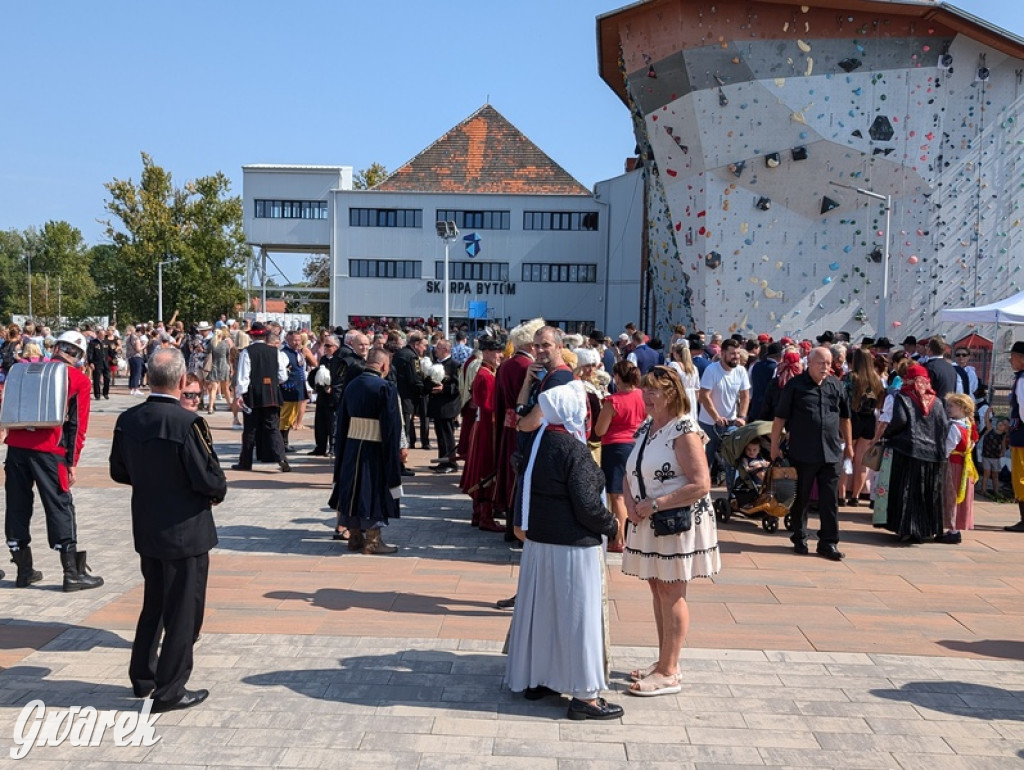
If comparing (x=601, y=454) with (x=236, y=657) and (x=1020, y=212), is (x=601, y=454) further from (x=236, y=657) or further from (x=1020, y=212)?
(x=1020, y=212)

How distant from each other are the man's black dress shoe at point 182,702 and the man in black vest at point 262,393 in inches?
298

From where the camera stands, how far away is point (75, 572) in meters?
7.07

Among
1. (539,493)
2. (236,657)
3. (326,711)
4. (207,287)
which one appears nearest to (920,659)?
(539,493)

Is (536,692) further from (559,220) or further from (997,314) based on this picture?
(559,220)

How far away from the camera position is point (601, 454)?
812 cm

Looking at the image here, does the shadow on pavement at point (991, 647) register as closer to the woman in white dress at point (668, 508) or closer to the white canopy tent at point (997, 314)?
the woman in white dress at point (668, 508)

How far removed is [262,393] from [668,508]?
8247 millimetres

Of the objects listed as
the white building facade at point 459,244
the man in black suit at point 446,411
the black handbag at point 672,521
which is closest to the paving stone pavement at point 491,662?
the black handbag at point 672,521

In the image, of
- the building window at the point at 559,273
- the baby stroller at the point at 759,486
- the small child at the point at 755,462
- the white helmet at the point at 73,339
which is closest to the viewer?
the white helmet at the point at 73,339

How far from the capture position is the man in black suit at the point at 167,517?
4.91 metres

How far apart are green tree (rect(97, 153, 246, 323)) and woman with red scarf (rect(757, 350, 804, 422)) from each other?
45.6m

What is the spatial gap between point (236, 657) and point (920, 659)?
4061 millimetres

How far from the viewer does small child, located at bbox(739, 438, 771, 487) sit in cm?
995

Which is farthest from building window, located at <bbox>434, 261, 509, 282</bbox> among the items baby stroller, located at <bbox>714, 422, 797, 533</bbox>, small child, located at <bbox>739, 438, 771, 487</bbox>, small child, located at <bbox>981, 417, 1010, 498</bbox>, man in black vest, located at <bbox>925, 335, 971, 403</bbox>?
small child, located at <bbox>739, 438, 771, 487</bbox>
